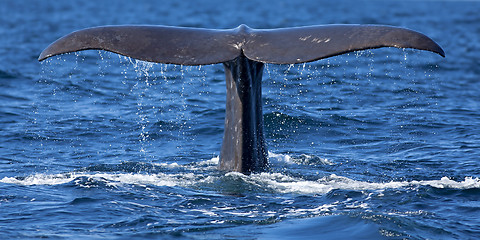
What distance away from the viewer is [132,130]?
1241 centimetres

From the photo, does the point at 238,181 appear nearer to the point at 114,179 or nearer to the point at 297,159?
the point at 114,179

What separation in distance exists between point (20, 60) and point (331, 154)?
12175 millimetres

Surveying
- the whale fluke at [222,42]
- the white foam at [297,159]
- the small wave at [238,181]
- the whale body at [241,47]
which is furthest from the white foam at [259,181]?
the whale fluke at [222,42]

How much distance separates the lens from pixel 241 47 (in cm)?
784

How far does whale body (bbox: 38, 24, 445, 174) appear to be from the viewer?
7371 millimetres

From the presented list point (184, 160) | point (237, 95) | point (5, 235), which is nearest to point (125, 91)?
point (184, 160)

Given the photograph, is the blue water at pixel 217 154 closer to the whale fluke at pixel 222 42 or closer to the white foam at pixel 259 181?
the white foam at pixel 259 181

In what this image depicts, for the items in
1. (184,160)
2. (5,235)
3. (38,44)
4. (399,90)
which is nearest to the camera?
(5,235)

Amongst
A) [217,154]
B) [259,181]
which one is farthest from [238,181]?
[217,154]

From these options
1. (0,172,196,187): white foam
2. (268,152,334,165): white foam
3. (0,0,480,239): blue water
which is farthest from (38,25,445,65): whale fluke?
(268,152,334,165): white foam

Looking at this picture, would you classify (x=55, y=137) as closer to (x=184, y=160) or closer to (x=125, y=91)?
(x=184, y=160)

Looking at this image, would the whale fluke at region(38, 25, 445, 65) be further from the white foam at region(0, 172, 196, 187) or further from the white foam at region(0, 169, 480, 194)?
the white foam at region(0, 172, 196, 187)

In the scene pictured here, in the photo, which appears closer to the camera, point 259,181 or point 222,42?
point 222,42

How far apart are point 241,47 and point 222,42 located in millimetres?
211
